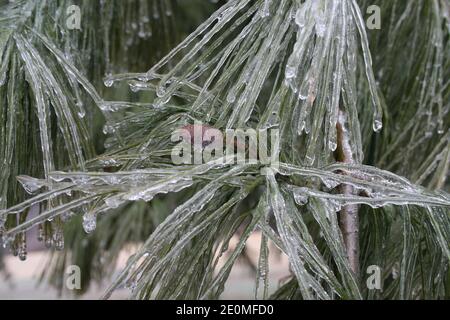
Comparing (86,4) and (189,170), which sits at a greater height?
(86,4)

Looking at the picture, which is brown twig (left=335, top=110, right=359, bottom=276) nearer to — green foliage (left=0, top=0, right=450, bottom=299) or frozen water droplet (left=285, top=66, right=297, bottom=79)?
green foliage (left=0, top=0, right=450, bottom=299)

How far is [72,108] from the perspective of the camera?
2.68 feet

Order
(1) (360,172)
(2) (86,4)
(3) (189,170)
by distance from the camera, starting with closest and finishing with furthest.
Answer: (3) (189,170), (1) (360,172), (2) (86,4)

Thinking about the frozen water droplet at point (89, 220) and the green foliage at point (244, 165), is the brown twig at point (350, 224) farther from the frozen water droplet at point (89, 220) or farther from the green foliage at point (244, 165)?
the frozen water droplet at point (89, 220)

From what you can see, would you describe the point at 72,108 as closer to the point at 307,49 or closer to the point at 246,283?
the point at 307,49

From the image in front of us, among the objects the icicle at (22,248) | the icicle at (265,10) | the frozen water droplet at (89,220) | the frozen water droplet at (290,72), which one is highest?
the icicle at (265,10)

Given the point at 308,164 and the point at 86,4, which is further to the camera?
the point at 86,4

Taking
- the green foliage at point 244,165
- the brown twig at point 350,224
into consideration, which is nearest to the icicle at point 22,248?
the green foliage at point 244,165

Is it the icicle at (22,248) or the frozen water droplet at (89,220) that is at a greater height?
the frozen water droplet at (89,220)

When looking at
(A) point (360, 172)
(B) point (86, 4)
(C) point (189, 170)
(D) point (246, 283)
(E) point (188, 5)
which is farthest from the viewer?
(D) point (246, 283)

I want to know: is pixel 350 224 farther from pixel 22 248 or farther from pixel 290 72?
pixel 22 248

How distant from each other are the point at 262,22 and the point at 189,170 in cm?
21
